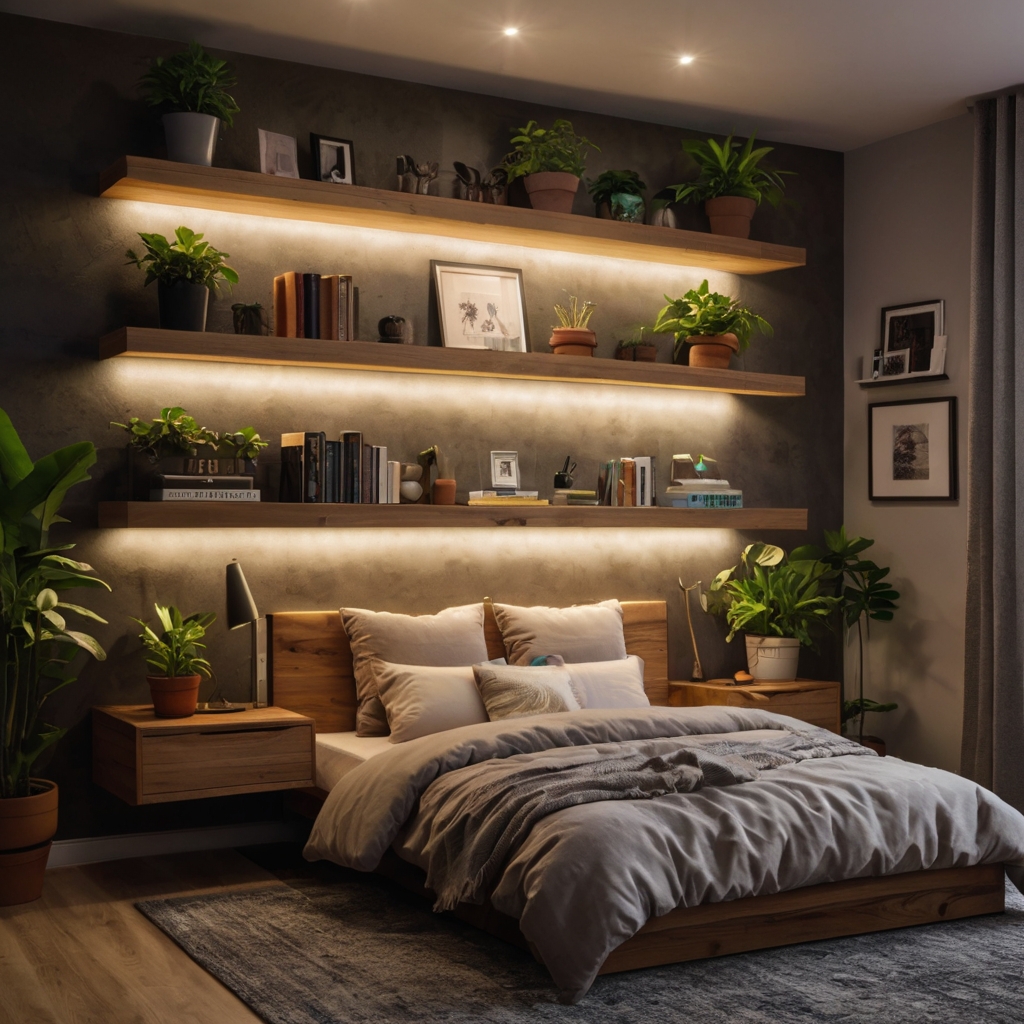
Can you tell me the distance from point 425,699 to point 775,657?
1.86m

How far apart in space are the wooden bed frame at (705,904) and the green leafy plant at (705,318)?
6.58 feet

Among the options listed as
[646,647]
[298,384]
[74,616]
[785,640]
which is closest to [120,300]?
[298,384]

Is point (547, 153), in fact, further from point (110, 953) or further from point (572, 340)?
point (110, 953)

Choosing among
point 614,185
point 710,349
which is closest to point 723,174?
point 614,185

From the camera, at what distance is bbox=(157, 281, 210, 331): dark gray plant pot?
14.8ft

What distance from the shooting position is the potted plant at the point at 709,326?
5.66 meters

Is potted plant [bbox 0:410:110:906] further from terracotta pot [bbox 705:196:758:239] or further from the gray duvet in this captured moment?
terracotta pot [bbox 705:196:758:239]

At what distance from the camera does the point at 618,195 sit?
216 inches

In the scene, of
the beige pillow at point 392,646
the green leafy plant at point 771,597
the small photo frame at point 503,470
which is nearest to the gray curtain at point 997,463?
the green leafy plant at point 771,597

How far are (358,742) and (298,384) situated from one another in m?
1.41

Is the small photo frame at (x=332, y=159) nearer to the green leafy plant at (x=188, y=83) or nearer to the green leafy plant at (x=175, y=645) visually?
the green leafy plant at (x=188, y=83)

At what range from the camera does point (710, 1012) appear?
3117 mm

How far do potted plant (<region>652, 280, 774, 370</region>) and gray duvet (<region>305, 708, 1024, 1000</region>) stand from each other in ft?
6.31

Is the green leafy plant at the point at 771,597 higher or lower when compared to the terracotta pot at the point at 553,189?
lower
